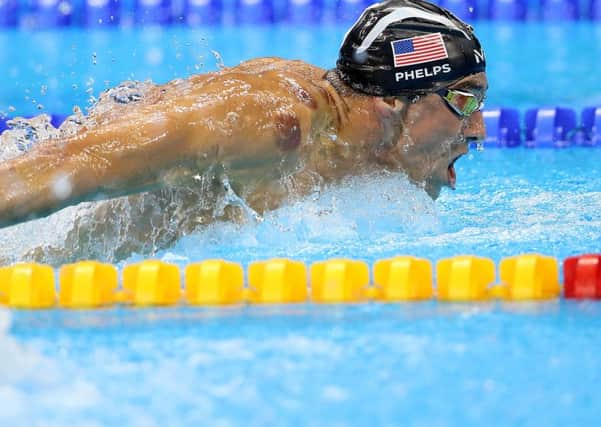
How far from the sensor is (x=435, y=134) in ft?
9.82

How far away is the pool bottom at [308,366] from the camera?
193 centimetres

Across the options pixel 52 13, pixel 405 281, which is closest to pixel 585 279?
pixel 405 281

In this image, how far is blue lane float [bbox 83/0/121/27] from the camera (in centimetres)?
919

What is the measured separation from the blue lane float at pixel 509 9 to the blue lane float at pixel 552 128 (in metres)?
3.79

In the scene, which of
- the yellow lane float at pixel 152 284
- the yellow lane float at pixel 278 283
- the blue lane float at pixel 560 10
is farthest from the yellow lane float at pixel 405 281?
the blue lane float at pixel 560 10

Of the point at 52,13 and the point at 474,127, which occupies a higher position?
the point at 474,127

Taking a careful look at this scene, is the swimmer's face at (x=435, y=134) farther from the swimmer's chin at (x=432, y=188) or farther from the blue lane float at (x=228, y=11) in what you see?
the blue lane float at (x=228, y=11)

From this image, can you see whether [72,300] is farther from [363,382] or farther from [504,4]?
[504,4]

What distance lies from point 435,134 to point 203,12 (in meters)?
6.48

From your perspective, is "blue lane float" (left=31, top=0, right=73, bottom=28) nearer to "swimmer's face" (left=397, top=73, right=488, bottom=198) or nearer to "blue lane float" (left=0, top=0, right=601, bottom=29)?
"blue lane float" (left=0, top=0, right=601, bottom=29)

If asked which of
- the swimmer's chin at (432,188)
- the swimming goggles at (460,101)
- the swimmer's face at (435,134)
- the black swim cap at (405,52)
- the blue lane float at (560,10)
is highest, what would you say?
the black swim cap at (405,52)

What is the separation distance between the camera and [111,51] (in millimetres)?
8211

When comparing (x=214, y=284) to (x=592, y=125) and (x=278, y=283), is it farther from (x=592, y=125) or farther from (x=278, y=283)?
(x=592, y=125)

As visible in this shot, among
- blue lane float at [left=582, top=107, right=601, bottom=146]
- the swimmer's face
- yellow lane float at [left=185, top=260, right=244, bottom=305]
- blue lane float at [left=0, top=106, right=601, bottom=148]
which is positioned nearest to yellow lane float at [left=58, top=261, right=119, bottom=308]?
yellow lane float at [left=185, top=260, right=244, bottom=305]
